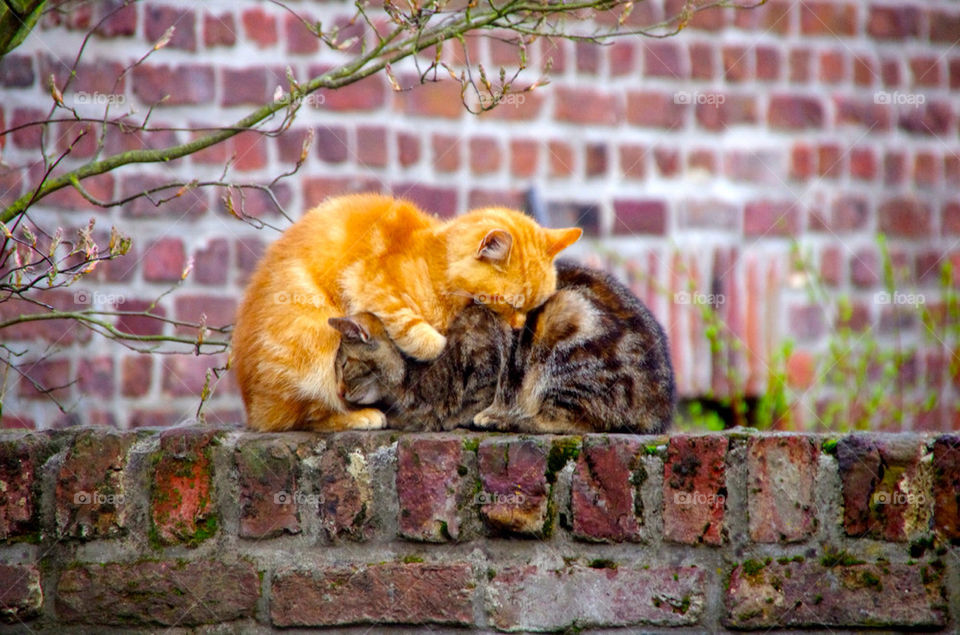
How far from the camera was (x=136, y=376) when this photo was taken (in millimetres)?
3791

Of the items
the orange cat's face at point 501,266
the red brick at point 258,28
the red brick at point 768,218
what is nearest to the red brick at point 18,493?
the orange cat's face at point 501,266

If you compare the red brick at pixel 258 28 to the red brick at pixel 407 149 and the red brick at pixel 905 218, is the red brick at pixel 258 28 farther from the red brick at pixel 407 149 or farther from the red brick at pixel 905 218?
the red brick at pixel 905 218

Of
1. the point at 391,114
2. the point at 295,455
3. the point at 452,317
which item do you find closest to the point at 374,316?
the point at 452,317

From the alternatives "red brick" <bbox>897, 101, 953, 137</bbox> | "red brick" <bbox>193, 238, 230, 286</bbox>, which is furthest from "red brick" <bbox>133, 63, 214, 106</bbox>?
"red brick" <bbox>897, 101, 953, 137</bbox>

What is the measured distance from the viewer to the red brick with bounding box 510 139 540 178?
4020 millimetres

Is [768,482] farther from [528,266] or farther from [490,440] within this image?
[528,266]

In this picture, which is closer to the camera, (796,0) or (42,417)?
(42,417)

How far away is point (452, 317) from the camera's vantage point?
2664mm

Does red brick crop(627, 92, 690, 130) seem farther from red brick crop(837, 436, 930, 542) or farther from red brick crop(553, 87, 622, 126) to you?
red brick crop(837, 436, 930, 542)

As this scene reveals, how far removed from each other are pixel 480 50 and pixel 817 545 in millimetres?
2555

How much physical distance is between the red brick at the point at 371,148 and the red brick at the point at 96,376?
1.26 m

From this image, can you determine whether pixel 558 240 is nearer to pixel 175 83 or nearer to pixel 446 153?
pixel 446 153

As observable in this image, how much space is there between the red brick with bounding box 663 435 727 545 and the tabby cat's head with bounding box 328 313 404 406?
0.75 metres

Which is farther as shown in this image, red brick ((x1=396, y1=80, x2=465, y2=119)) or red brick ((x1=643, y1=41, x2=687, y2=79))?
red brick ((x1=643, y1=41, x2=687, y2=79))
